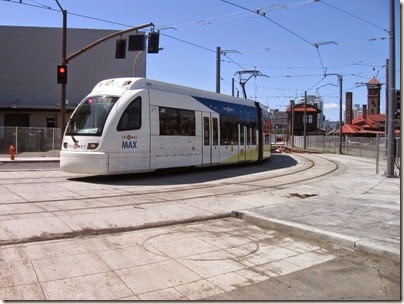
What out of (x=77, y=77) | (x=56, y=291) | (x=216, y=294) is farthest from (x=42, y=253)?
(x=77, y=77)

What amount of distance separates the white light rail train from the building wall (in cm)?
2590

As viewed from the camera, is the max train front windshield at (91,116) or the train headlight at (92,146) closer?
the train headlight at (92,146)

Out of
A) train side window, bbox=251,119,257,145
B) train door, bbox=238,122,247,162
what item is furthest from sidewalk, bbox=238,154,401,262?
train side window, bbox=251,119,257,145

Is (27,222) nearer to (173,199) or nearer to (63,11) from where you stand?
(173,199)

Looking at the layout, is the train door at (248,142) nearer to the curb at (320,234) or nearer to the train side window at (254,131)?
the train side window at (254,131)

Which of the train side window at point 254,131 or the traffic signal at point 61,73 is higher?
the traffic signal at point 61,73

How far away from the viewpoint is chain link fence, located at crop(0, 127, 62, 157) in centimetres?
3197

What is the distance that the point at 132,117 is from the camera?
1540cm

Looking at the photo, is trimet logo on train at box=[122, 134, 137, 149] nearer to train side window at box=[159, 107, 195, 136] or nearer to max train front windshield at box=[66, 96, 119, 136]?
max train front windshield at box=[66, 96, 119, 136]

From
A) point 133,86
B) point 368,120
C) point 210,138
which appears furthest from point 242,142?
point 368,120

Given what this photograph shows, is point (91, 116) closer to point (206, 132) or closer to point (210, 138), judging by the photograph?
point (206, 132)

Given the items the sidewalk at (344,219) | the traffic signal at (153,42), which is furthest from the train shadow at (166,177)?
the traffic signal at (153,42)

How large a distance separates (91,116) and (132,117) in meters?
1.26

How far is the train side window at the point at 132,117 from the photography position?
15.1 m
